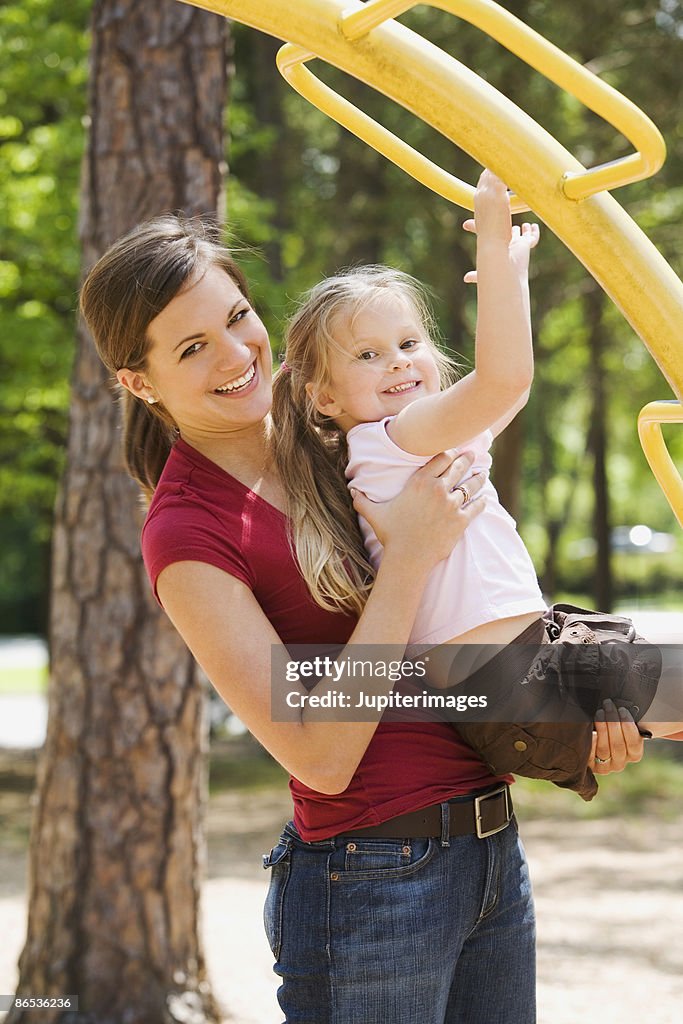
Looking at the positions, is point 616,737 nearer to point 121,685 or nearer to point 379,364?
point 379,364

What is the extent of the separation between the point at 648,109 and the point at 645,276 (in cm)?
873

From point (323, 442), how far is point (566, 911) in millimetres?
5133

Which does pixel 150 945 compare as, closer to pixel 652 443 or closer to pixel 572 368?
pixel 652 443

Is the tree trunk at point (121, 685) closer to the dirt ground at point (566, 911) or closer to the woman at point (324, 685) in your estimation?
the dirt ground at point (566, 911)

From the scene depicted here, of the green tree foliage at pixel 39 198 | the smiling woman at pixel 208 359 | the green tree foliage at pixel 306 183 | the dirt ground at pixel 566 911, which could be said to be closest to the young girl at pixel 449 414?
the smiling woman at pixel 208 359

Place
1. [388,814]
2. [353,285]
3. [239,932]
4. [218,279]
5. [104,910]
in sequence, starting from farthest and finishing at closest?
[239,932], [104,910], [353,285], [218,279], [388,814]

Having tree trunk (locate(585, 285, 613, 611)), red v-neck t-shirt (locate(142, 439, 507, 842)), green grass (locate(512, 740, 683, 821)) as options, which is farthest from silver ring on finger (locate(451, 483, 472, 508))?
tree trunk (locate(585, 285, 613, 611))

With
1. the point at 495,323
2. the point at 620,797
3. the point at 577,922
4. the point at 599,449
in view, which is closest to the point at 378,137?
the point at 495,323

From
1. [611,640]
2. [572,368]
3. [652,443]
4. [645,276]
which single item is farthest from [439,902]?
[572,368]

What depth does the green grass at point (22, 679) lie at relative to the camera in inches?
748

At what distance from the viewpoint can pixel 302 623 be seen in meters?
1.79

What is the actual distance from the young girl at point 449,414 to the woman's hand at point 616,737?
0.03 meters

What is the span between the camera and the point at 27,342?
8805 millimetres

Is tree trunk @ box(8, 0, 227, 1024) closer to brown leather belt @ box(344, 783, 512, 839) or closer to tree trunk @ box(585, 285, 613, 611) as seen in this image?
brown leather belt @ box(344, 783, 512, 839)
